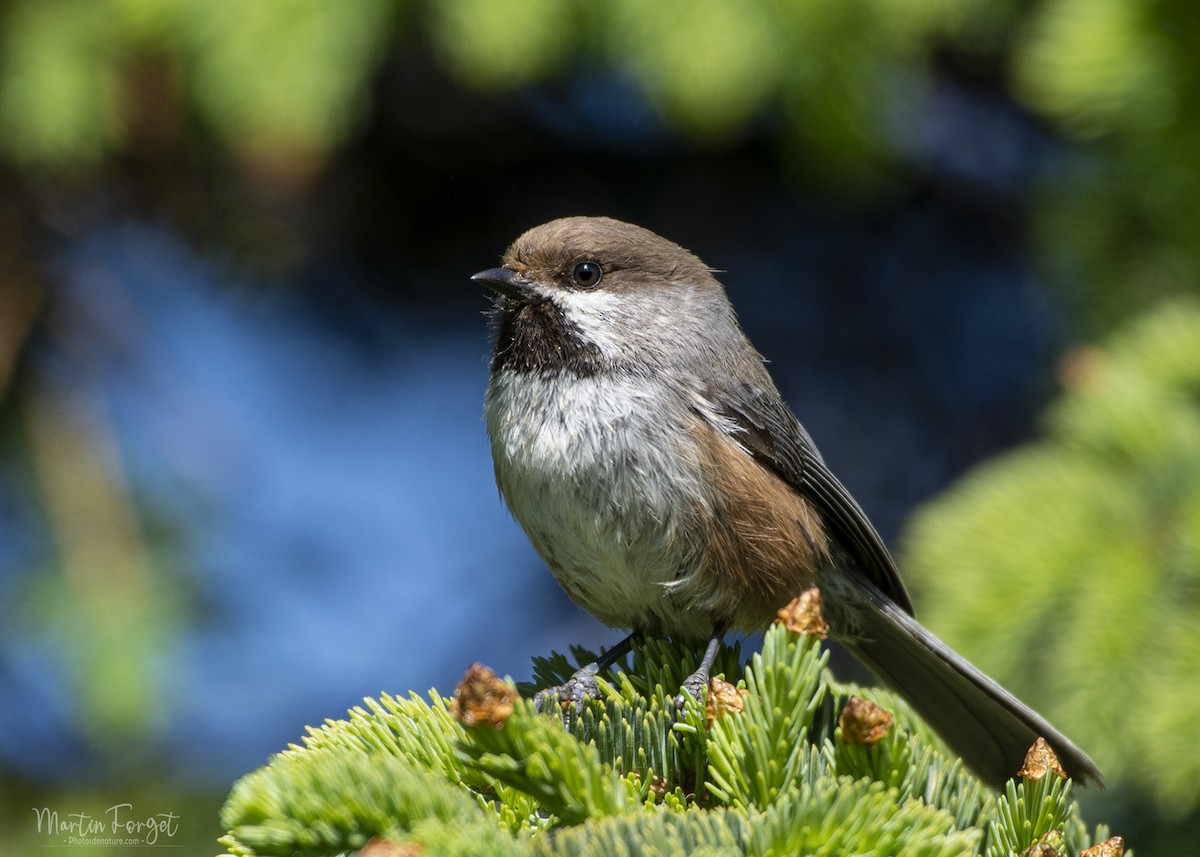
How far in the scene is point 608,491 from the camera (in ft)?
9.61

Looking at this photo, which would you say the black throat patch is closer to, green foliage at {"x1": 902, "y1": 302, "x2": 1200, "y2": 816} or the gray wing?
the gray wing

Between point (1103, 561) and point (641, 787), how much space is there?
165 cm

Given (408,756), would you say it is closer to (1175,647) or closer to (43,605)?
(1175,647)

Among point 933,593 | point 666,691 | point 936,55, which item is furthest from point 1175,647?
point 936,55

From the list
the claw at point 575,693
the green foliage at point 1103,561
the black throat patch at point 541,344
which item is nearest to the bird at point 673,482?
the black throat patch at point 541,344

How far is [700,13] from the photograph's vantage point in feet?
12.6

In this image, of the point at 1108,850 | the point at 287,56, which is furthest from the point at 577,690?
the point at 287,56

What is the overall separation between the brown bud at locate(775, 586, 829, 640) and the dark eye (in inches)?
67.7

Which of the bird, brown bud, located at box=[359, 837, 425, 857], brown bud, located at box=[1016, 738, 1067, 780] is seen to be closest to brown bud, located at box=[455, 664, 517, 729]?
brown bud, located at box=[359, 837, 425, 857]

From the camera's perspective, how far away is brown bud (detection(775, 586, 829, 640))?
187cm

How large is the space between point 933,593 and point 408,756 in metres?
1.93

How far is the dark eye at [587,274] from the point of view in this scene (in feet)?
11.1

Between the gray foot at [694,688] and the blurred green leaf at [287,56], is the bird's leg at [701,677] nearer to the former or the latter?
the gray foot at [694,688]

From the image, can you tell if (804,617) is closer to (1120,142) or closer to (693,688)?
(693,688)
